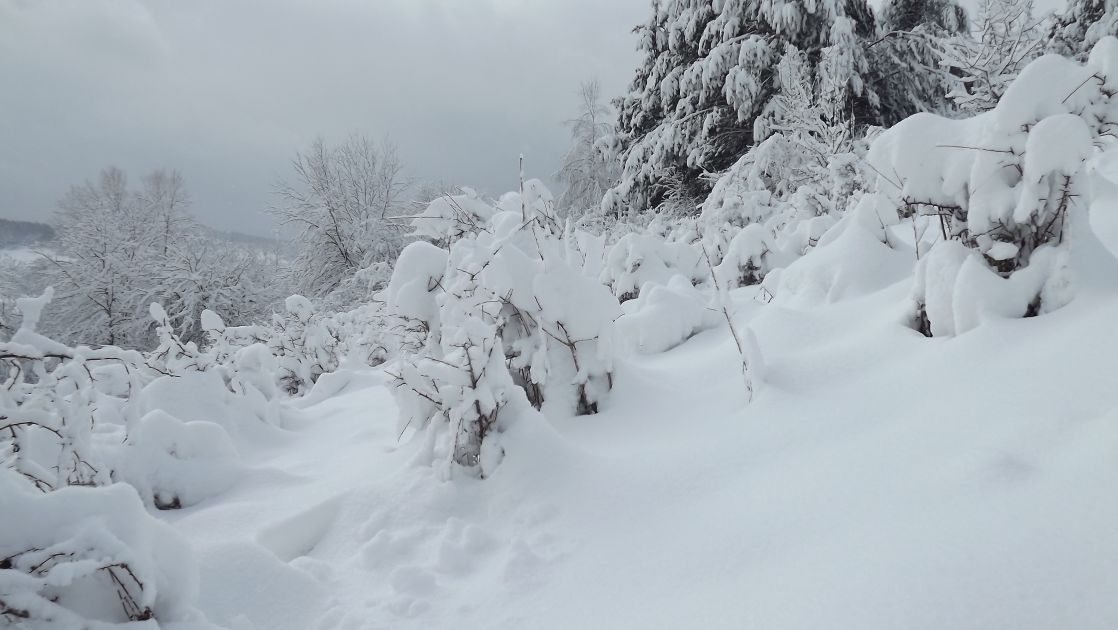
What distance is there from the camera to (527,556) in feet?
5.91

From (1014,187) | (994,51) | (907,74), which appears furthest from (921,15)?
(1014,187)

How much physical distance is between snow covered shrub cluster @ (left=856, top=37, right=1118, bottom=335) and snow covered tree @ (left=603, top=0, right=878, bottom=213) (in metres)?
11.8

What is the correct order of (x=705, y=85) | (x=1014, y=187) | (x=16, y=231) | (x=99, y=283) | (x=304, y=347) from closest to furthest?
(x=1014, y=187) < (x=304, y=347) < (x=705, y=85) < (x=99, y=283) < (x=16, y=231)

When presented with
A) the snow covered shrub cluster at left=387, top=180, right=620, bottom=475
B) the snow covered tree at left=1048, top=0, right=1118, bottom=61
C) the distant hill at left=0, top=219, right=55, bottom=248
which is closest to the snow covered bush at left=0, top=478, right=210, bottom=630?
the snow covered shrub cluster at left=387, top=180, right=620, bottom=475

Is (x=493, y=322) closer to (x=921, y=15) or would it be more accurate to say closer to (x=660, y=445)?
(x=660, y=445)

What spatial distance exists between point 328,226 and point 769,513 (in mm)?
19215

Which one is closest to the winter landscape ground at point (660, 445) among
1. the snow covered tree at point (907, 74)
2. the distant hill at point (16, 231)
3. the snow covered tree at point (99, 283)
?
the snow covered tree at point (907, 74)

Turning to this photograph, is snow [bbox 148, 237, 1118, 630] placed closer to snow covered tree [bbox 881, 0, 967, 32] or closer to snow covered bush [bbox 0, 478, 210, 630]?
snow covered bush [bbox 0, 478, 210, 630]

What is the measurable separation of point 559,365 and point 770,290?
251 centimetres

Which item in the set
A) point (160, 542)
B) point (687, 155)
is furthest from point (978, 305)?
point (687, 155)

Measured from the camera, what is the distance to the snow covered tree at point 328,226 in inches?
719

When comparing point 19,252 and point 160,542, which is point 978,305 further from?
point 19,252

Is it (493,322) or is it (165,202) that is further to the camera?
(165,202)

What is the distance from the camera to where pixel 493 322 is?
285cm
